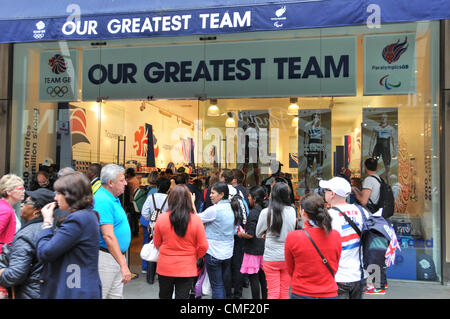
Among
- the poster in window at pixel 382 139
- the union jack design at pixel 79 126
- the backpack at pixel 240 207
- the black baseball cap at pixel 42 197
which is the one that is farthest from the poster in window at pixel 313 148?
the black baseball cap at pixel 42 197

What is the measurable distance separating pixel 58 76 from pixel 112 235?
6654 millimetres

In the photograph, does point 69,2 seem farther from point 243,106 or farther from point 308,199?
point 308,199

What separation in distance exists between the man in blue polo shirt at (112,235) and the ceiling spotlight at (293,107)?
16.9 feet

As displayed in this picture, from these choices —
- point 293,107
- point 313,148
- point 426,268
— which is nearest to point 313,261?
point 426,268

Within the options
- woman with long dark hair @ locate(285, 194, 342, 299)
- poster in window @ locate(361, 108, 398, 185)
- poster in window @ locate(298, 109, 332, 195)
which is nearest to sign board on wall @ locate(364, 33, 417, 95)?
poster in window @ locate(361, 108, 398, 185)

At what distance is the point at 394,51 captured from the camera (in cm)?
765

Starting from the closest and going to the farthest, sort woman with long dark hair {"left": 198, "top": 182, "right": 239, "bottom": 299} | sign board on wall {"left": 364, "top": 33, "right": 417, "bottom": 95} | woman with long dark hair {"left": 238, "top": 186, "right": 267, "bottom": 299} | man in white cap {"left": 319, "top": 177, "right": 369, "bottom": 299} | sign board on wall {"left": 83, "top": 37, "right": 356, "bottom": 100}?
man in white cap {"left": 319, "top": 177, "right": 369, "bottom": 299} → woman with long dark hair {"left": 198, "top": 182, "right": 239, "bottom": 299} → woman with long dark hair {"left": 238, "top": 186, "right": 267, "bottom": 299} → sign board on wall {"left": 364, "top": 33, "right": 417, "bottom": 95} → sign board on wall {"left": 83, "top": 37, "right": 356, "bottom": 100}

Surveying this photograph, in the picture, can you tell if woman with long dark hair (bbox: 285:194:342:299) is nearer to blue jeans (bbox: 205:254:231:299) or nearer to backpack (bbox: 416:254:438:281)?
blue jeans (bbox: 205:254:231:299)

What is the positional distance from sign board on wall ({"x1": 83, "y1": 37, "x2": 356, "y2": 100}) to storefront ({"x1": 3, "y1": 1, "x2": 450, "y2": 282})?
0.02 m

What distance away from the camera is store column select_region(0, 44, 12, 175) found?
902cm

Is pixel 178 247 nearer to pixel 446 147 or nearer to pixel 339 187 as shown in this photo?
pixel 339 187

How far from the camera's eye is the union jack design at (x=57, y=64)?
30.5 feet

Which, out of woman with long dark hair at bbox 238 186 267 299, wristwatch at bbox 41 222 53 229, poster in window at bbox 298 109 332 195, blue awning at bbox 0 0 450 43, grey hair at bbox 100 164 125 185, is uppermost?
blue awning at bbox 0 0 450 43
